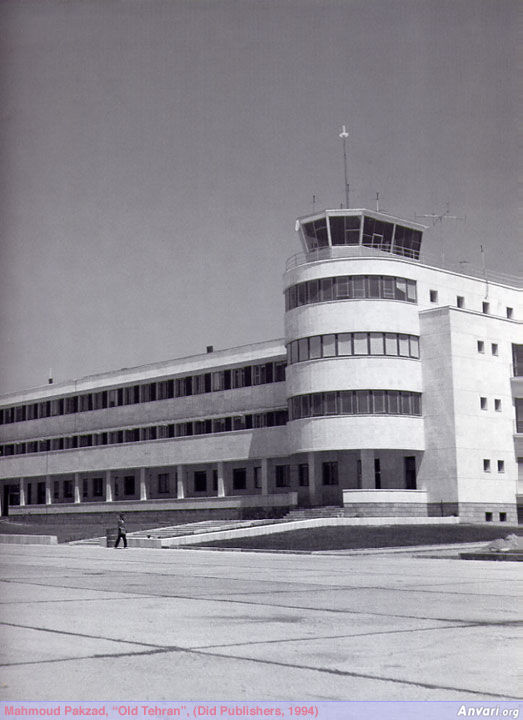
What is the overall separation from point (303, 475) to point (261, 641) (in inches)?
2550

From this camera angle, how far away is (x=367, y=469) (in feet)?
213

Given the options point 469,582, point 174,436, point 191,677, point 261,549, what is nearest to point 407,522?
point 261,549

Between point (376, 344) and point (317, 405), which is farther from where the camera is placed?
point (317, 405)

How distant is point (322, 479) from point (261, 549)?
27907 millimetres

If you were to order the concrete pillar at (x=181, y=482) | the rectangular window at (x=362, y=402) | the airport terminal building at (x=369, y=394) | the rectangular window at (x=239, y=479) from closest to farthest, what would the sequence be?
the rectangular window at (x=362, y=402), the airport terminal building at (x=369, y=394), the rectangular window at (x=239, y=479), the concrete pillar at (x=181, y=482)

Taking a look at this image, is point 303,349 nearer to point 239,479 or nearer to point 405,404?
point 405,404

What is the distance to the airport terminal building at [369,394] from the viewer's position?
212 ft

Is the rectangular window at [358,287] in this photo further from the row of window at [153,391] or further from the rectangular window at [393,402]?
the row of window at [153,391]

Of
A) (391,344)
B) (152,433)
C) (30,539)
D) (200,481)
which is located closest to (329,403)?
(391,344)

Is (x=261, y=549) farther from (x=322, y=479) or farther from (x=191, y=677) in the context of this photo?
(x=191, y=677)

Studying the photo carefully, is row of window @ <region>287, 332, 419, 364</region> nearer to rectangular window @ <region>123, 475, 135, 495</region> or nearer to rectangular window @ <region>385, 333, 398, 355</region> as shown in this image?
rectangular window @ <region>385, 333, 398, 355</region>

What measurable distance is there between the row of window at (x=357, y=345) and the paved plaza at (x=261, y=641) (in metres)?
46.1

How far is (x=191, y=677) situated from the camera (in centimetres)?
752

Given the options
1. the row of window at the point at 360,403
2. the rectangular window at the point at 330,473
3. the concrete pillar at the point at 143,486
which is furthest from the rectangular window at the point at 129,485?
the row of window at the point at 360,403
